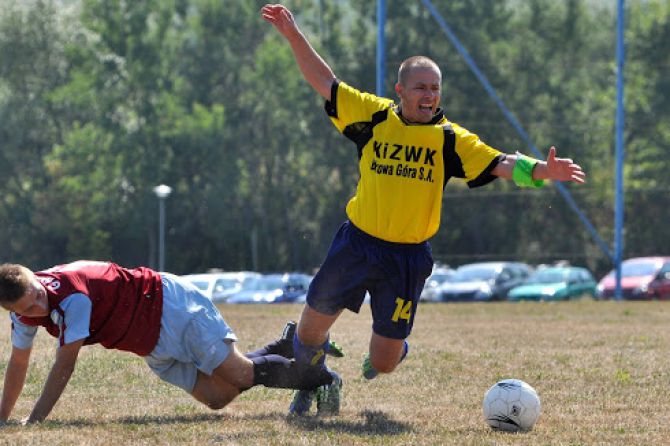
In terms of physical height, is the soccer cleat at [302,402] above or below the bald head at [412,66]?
below

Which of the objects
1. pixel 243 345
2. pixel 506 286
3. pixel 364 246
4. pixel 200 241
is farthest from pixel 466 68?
pixel 364 246

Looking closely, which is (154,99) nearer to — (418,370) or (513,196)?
(513,196)

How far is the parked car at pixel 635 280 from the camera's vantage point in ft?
109

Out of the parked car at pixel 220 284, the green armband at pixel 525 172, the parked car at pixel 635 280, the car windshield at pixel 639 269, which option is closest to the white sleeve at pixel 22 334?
the green armband at pixel 525 172

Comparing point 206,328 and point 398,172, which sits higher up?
point 398,172

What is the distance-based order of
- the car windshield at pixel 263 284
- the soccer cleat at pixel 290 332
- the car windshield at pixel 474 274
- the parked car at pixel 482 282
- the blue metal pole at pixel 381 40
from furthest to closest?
1. the car windshield at pixel 474 274
2. the parked car at pixel 482 282
3. the car windshield at pixel 263 284
4. the blue metal pole at pixel 381 40
5. the soccer cleat at pixel 290 332

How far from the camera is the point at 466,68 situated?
182 ft

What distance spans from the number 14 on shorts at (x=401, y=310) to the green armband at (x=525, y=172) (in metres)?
1.08

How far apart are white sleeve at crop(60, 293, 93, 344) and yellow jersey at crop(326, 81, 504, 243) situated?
5.79 ft

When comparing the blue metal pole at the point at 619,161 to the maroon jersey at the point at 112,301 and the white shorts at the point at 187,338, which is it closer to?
the white shorts at the point at 187,338

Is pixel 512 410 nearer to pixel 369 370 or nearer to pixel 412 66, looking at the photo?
pixel 369 370

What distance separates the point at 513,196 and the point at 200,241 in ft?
46.2

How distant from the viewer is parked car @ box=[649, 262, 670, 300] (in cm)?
3297

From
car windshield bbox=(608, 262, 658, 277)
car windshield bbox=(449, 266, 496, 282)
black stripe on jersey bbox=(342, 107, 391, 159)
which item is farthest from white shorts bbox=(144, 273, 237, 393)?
car windshield bbox=(449, 266, 496, 282)
